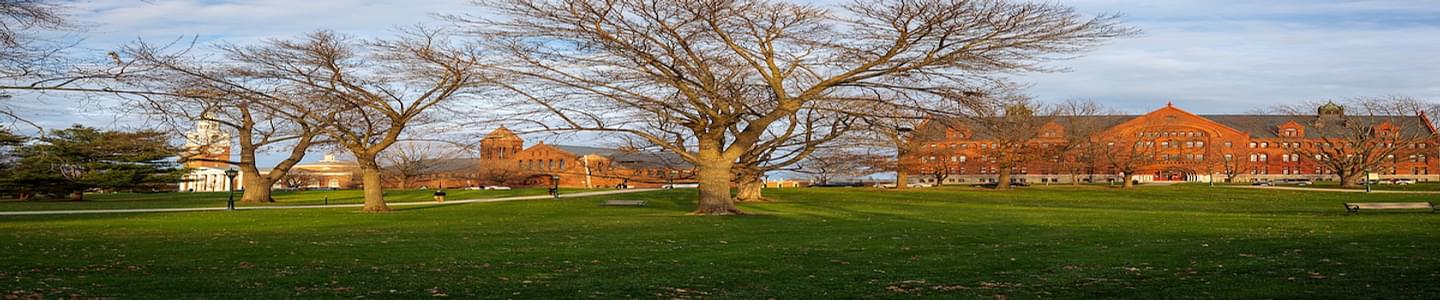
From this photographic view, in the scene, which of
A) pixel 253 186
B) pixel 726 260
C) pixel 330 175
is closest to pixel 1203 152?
pixel 330 175

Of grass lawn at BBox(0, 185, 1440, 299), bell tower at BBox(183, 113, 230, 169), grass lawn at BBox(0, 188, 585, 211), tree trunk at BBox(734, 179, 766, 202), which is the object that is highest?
bell tower at BBox(183, 113, 230, 169)

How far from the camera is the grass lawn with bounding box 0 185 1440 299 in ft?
37.8

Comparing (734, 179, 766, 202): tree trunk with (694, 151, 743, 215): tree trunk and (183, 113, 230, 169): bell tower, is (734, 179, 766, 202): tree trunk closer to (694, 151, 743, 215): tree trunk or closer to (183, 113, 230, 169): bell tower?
(694, 151, 743, 215): tree trunk

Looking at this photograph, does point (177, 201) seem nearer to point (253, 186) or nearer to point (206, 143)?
point (253, 186)

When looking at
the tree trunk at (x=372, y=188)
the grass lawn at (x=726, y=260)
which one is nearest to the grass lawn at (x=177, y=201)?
the tree trunk at (x=372, y=188)

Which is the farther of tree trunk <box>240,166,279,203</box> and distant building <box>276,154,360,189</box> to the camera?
distant building <box>276,154,360,189</box>

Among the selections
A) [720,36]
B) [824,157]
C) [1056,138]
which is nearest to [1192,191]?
[1056,138]

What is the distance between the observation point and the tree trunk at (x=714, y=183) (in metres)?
30.5

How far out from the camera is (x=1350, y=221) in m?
25.8

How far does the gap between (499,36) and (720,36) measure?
5.60m

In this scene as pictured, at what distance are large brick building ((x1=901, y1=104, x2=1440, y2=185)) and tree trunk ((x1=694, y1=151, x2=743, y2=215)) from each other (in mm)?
48638

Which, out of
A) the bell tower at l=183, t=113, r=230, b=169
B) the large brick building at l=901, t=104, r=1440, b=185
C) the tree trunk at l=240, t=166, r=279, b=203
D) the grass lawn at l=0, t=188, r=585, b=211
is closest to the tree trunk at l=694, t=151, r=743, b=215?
the bell tower at l=183, t=113, r=230, b=169

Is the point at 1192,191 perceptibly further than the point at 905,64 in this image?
Yes

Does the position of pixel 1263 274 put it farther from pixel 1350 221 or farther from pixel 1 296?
pixel 1350 221
